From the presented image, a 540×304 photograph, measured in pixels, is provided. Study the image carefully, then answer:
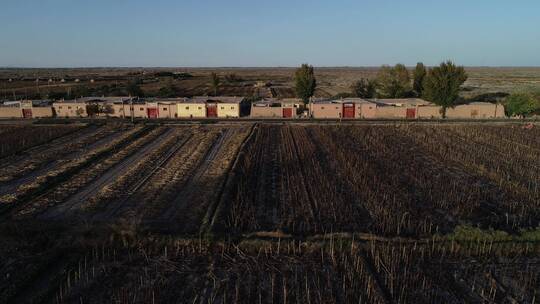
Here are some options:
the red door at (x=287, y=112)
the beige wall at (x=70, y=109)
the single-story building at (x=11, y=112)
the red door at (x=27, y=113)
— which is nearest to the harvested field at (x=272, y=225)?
the red door at (x=287, y=112)

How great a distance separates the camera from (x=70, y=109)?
60500 mm

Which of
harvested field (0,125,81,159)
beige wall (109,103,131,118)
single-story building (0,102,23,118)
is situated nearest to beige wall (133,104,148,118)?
beige wall (109,103,131,118)

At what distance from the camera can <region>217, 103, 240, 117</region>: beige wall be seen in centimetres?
5975

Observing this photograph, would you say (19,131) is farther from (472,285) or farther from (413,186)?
(472,285)

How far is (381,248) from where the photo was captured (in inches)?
704

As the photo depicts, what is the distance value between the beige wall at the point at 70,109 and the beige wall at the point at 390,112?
42563 mm

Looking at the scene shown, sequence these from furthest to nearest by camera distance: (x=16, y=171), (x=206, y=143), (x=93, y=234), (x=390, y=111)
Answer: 1. (x=390, y=111)
2. (x=206, y=143)
3. (x=16, y=171)
4. (x=93, y=234)

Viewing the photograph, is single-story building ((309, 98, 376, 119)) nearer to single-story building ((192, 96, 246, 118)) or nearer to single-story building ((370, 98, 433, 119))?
single-story building ((370, 98, 433, 119))

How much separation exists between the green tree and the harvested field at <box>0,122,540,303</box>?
22219 millimetres

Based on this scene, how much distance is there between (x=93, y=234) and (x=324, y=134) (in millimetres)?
31111

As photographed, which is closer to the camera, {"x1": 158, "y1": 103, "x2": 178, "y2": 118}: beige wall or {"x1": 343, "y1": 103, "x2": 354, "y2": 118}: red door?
{"x1": 343, "y1": 103, "x2": 354, "y2": 118}: red door

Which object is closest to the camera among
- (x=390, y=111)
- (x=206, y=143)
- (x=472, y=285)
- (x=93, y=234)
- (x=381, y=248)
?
(x=472, y=285)

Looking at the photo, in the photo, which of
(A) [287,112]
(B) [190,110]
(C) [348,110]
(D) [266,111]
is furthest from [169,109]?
(C) [348,110]

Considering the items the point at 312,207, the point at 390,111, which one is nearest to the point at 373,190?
the point at 312,207
